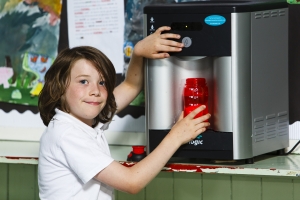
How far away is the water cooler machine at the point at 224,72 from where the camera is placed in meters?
1.68

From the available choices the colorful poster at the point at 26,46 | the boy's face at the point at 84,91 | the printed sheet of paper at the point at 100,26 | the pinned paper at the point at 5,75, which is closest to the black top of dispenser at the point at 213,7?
the boy's face at the point at 84,91

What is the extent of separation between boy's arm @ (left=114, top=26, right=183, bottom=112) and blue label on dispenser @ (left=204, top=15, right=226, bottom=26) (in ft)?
0.29

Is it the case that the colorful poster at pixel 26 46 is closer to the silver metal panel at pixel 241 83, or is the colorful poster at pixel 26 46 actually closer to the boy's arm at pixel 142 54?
the boy's arm at pixel 142 54

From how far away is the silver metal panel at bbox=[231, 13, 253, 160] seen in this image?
66.0 inches

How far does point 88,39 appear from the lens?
2.23 metres

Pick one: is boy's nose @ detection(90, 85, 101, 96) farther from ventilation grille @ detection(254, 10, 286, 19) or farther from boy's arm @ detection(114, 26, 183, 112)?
ventilation grille @ detection(254, 10, 286, 19)

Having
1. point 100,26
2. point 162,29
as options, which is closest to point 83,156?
point 162,29

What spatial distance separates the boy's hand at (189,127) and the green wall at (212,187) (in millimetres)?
540

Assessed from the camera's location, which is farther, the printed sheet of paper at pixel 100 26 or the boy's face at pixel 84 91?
the printed sheet of paper at pixel 100 26

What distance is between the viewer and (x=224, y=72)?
1.70 m

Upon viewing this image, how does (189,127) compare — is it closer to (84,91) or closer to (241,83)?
(241,83)

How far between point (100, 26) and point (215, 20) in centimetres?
63

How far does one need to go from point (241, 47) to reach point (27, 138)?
0.94 metres

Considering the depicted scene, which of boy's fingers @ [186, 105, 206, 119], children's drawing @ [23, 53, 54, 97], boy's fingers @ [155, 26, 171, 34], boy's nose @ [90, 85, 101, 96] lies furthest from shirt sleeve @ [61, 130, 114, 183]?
children's drawing @ [23, 53, 54, 97]
